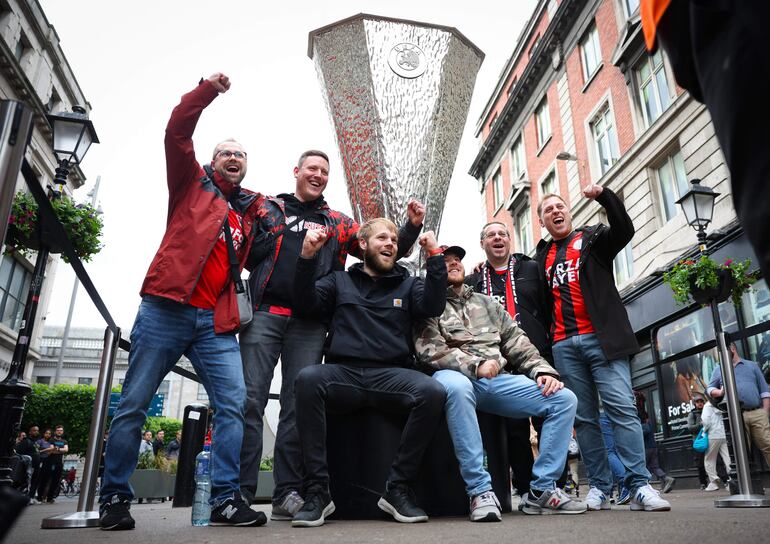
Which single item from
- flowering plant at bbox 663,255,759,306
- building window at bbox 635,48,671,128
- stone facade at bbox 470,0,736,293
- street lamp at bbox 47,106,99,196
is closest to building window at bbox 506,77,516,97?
stone facade at bbox 470,0,736,293

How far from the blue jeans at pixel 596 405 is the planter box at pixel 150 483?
28.8 feet

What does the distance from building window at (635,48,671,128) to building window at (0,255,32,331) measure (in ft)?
67.9

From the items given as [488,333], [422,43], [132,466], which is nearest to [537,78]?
[422,43]

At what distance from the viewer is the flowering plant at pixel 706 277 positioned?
549cm

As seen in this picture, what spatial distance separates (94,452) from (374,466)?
1.49 meters

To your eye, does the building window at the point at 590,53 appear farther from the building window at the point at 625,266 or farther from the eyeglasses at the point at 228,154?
the eyeglasses at the point at 228,154

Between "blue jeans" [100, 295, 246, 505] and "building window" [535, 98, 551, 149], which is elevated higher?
"building window" [535, 98, 551, 149]

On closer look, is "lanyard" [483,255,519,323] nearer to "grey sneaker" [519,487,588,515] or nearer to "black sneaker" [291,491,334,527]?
"grey sneaker" [519,487,588,515]

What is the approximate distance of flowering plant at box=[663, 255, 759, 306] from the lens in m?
5.49

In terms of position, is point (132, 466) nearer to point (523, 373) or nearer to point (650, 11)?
point (523, 373)

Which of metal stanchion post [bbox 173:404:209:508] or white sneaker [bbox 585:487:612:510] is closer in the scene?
white sneaker [bbox 585:487:612:510]

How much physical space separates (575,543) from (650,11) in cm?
150

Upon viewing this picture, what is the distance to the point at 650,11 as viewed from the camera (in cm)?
127

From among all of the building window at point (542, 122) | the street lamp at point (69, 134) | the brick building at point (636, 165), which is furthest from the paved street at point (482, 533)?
the building window at point (542, 122)
